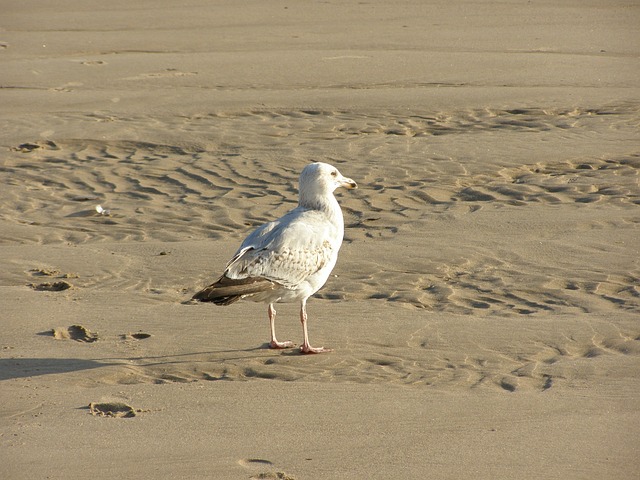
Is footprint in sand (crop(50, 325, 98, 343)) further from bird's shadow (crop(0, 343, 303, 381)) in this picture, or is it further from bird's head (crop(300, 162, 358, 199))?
bird's head (crop(300, 162, 358, 199))

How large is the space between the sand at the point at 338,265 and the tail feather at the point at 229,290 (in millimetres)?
415

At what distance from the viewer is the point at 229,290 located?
5828mm

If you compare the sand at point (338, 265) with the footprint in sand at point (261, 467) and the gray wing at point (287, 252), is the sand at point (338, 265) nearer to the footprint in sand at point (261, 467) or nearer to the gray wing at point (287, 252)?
the footprint in sand at point (261, 467)

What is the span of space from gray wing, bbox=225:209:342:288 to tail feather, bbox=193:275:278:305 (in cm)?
4

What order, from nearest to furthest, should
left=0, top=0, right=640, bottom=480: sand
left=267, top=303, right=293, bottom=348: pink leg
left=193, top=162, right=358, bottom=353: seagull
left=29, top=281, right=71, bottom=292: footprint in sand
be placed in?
left=0, top=0, right=640, bottom=480: sand < left=193, top=162, right=358, bottom=353: seagull < left=267, top=303, right=293, bottom=348: pink leg < left=29, top=281, right=71, bottom=292: footprint in sand

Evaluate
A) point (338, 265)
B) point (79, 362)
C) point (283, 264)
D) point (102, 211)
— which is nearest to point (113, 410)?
point (79, 362)

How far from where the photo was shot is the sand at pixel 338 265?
4.77m

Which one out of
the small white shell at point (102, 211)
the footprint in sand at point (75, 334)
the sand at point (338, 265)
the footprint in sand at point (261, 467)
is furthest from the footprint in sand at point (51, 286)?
the footprint in sand at point (261, 467)

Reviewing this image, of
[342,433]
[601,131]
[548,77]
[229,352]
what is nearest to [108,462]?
[342,433]

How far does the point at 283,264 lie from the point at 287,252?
9 cm

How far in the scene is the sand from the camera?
4766 mm

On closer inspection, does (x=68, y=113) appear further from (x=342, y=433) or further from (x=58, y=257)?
(x=342, y=433)

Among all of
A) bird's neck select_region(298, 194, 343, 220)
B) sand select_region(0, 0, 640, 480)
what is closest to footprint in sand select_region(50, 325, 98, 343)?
sand select_region(0, 0, 640, 480)

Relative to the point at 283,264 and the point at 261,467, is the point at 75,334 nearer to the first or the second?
the point at 283,264
